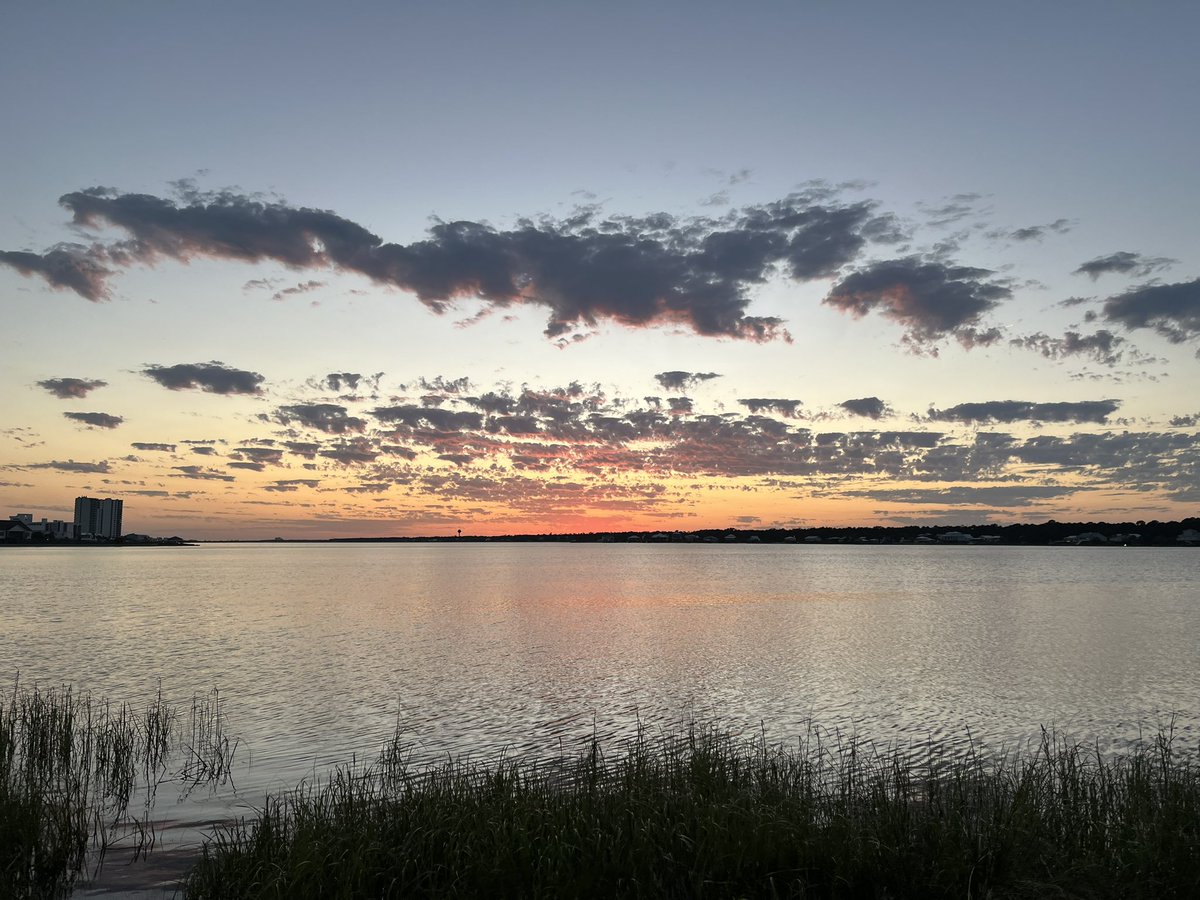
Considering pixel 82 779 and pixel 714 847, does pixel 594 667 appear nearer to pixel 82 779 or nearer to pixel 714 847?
pixel 82 779

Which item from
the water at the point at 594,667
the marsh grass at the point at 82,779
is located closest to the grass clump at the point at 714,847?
the marsh grass at the point at 82,779

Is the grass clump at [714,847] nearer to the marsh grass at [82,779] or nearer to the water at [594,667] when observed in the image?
the marsh grass at [82,779]

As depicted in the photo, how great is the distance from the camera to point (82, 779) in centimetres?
1988

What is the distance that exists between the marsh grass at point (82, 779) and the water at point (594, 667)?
1063 mm

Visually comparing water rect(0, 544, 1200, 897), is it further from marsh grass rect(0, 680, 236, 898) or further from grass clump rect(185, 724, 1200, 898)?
grass clump rect(185, 724, 1200, 898)

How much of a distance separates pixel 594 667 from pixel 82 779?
25.1 metres

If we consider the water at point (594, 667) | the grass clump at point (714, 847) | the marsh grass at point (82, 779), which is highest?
the grass clump at point (714, 847)

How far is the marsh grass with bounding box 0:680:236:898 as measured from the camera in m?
12.9

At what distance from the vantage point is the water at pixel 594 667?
1069 inches

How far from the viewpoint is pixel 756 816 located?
11.9m

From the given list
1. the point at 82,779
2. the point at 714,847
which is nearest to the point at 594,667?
the point at 82,779

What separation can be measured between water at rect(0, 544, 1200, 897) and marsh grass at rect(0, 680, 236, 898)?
106 cm

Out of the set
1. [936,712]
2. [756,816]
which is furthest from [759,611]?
[756,816]

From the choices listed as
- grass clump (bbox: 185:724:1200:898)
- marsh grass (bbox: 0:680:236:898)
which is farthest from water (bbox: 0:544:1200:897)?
grass clump (bbox: 185:724:1200:898)
